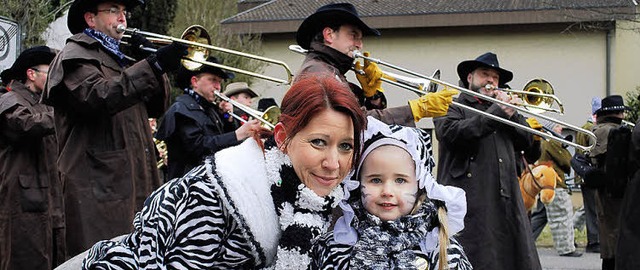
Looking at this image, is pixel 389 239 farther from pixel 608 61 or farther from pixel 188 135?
pixel 608 61

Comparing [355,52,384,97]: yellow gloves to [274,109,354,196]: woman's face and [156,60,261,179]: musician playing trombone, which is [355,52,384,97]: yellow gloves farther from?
[274,109,354,196]: woman's face

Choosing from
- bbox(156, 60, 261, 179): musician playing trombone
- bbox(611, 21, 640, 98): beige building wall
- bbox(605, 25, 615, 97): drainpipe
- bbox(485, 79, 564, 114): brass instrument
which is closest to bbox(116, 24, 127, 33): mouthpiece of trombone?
bbox(156, 60, 261, 179): musician playing trombone

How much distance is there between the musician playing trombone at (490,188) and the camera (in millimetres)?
7086

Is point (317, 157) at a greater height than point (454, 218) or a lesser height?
Result: greater

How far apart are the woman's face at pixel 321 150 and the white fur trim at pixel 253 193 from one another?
13 cm

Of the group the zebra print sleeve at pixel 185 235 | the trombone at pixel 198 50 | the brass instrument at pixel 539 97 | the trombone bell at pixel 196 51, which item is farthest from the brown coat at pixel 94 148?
the brass instrument at pixel 539 97

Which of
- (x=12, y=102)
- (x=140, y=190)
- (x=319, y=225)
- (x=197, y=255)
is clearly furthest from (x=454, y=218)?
(x=12, y=102)

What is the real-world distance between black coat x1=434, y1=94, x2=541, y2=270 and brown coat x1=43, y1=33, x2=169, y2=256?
8.35ft

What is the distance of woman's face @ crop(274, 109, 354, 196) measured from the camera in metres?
3.15

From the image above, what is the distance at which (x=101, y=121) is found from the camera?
18.9 ft

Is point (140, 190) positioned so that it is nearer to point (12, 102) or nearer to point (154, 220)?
point (12, 102)

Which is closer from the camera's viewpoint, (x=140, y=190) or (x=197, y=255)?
(x=197, y=255)

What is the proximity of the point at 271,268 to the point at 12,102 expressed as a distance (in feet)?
14.5

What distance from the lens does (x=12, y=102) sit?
6.96m
